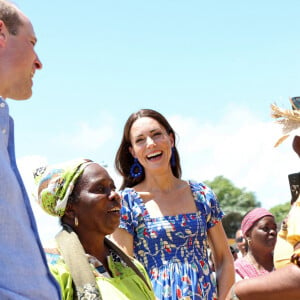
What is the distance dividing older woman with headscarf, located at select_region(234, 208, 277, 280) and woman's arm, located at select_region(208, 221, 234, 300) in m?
2.58

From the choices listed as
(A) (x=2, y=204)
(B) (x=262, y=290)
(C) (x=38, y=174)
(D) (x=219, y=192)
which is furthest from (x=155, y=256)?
(D) (x=219, y=192)

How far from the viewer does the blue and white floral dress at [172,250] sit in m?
4.40

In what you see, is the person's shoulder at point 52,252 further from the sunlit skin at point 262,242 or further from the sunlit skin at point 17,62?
the sunlit skin at point 262,242

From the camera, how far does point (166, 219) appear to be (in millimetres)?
4590

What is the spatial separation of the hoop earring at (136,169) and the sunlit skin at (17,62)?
2621 mm

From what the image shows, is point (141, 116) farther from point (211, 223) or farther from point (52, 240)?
point (52, 240)

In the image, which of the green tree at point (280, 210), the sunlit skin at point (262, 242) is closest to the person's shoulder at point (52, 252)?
the sunlit skin at point (262, 242)

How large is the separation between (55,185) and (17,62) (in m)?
1.30

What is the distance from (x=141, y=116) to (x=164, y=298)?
146 centimetres

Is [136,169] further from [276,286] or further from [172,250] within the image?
[276,286]

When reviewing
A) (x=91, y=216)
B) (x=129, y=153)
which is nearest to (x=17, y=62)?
(x=91, y=216)

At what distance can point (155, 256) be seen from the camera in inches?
177

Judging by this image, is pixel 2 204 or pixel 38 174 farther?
pixel 38 174

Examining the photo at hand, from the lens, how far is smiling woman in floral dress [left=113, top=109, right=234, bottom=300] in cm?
445
